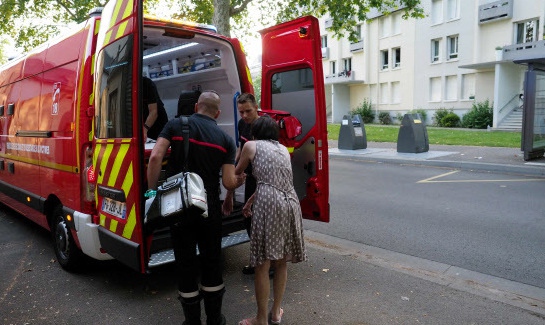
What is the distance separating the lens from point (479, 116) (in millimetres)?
25281

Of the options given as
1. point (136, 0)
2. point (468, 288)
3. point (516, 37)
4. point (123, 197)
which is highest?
point (516, 37)

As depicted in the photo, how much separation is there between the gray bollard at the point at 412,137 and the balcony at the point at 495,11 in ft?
53.2

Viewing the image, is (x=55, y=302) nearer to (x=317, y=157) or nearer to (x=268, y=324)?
(x=268, y=324)

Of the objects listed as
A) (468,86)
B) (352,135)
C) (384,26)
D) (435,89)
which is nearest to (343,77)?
(384,26)

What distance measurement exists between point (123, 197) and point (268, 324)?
1.52m

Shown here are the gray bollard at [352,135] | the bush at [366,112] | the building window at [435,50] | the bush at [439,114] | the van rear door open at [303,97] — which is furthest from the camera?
the bush at [366,112]

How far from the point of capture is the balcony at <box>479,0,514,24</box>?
24.8 metres

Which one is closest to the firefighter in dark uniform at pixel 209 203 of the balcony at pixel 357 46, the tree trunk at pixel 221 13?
the tree trunk at pixel 221 13

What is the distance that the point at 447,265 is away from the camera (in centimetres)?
454

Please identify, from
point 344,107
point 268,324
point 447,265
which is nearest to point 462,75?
point 344,107

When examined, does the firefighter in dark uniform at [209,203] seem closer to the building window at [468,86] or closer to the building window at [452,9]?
the building window at [468,86]

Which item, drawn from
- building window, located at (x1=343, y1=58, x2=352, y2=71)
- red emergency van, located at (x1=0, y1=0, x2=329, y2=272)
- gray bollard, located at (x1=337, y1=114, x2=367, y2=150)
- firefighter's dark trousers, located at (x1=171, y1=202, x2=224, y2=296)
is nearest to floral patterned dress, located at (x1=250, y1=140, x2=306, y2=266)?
firefighter's dark trousers, located at (x1=171, y1=202, x2=224, y2=296)

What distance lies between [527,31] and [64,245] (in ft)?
92.5

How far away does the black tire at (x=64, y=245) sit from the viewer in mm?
4257
